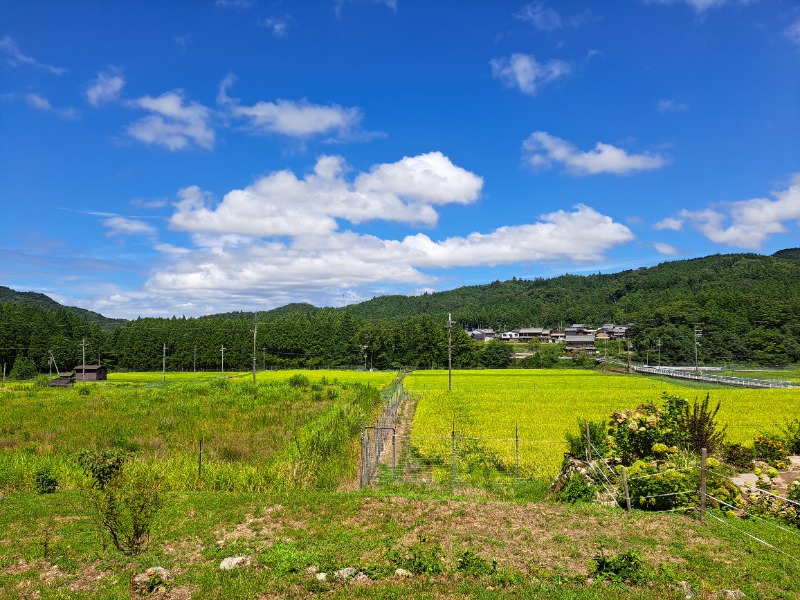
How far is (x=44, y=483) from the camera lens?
13.7 meters

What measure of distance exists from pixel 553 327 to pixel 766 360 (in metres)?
89.5

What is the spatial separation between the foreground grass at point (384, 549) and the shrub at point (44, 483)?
137 centimetres

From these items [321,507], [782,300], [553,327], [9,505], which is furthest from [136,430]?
[553,327]

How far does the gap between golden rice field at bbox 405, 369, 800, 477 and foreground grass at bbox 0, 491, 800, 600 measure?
545 cm

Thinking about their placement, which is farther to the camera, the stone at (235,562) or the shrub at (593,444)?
the shrub at (593,444)

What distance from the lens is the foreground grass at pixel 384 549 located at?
747cm

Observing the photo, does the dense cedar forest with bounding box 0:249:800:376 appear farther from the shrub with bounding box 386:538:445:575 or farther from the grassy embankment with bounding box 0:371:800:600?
the shrub with bounding box 386:538:445:575

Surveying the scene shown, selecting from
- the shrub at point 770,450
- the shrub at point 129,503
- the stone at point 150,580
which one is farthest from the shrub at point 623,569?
the shrub at point 770,450

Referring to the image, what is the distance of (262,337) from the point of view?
10300 cm

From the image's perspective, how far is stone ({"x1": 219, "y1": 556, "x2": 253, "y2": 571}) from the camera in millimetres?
8273

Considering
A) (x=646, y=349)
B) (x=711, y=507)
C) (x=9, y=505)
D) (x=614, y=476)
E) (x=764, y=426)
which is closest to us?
(x=711, y=507)

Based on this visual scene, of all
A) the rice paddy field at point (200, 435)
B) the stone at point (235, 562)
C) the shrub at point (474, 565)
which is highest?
the shrub at point (474, 565)

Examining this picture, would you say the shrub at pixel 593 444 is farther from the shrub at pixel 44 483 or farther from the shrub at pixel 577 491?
the shrub at pixel 44 483

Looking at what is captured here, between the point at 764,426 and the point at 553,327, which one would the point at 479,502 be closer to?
the point at 764,426
